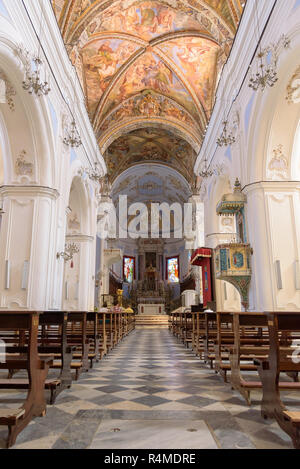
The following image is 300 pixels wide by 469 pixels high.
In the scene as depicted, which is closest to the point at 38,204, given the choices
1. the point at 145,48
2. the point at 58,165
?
the point at 58,165

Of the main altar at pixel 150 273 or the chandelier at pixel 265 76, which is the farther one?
the main altar at pixel 150 273

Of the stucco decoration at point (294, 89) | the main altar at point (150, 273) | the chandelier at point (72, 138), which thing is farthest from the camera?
the main altar at point (150, 273)

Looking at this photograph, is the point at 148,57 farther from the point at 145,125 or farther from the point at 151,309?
the point at 151,309

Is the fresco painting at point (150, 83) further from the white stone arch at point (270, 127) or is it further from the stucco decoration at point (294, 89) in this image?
the stucco decoration at point (294, 89)

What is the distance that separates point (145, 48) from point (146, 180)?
12.3m

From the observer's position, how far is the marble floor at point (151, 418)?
Answer: 6.48 feet

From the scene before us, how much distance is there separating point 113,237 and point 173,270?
8.45 meters

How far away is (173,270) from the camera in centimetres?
2711

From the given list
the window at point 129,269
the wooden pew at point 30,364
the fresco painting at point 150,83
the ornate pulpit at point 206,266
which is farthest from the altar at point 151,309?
the wooden pew at point 30,364

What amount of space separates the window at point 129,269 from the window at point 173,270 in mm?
2893

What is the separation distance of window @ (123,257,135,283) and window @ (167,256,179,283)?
2.89 meters

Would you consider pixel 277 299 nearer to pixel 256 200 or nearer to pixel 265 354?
pixel 256 200

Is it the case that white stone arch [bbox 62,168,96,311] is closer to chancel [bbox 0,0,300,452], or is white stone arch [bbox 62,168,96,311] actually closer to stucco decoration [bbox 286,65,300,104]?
chancel [bbox 0,0,300,452]

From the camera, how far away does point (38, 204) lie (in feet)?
27.3
